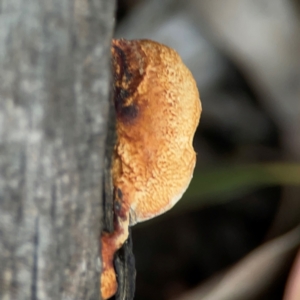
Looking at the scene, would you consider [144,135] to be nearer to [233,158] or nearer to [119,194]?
[119,194]

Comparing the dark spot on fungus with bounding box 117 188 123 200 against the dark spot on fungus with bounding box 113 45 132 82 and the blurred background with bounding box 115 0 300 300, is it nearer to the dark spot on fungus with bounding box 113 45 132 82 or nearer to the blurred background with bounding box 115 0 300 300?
the dark spot on fungus with bounding box 113 45 132 82

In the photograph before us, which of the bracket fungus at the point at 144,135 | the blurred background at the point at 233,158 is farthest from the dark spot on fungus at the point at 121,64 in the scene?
the blurred background at the point at 233,158

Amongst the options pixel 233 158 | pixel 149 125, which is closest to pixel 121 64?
pixel 149 125

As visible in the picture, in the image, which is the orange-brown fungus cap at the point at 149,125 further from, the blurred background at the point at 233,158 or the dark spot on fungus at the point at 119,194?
the blurred background at the point at 233,158

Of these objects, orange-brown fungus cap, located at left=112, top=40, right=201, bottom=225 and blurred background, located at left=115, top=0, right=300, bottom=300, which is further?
blurred background, located at left=115, top=0, right=300, bottom=300

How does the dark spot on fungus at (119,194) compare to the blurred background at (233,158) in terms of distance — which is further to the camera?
the blurred background at (233,158)

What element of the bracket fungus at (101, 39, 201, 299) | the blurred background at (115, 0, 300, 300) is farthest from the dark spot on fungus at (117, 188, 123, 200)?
the blurred background at (115, 0, 300, 300)

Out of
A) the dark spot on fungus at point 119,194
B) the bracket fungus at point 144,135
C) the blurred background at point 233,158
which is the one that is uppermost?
the bracket fungus at point 144,135

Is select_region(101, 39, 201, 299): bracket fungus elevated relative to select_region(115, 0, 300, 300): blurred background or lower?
elevated
